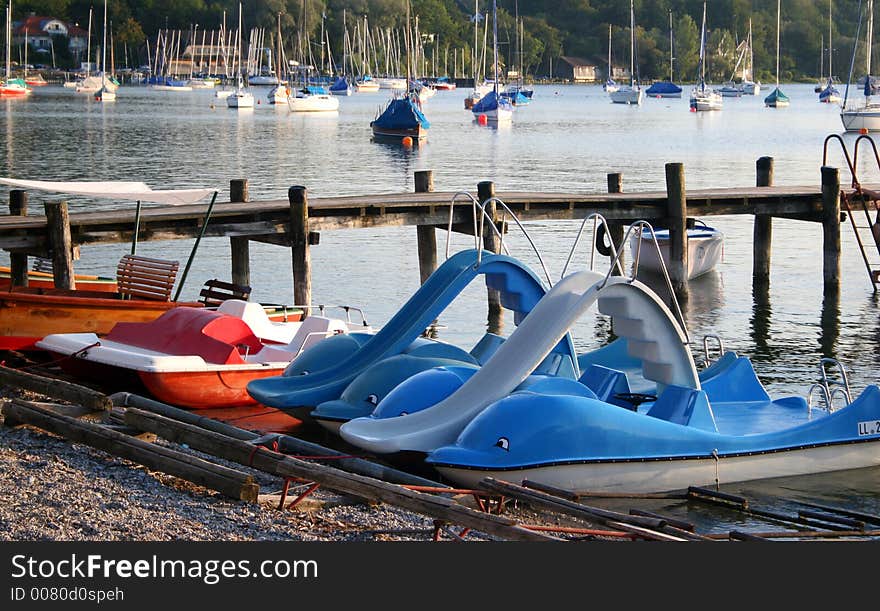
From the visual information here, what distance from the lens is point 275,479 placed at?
499 inches

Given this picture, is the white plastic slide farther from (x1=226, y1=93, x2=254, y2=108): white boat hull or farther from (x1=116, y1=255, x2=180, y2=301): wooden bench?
(x1=226, y1=93, x2=254, y2=108): white boat hull

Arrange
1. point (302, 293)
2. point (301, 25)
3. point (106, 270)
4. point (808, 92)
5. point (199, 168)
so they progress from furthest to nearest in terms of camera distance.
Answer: point (808, 92)
point (301, 25)
point (199, 168)
point (106, 270)
point (302, 293)

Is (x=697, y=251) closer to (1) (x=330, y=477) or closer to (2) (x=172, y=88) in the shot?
(1) (x=330, y=477)

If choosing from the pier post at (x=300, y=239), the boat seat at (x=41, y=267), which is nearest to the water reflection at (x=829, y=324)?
the pier post at (x=300, y=239)

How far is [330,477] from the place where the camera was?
455 inches

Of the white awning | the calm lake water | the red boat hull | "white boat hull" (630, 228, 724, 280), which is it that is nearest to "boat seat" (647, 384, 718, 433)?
the red boat hull

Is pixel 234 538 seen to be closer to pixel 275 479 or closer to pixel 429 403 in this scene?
pixel 275 479

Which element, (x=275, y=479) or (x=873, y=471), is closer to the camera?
(x=275, y=479)

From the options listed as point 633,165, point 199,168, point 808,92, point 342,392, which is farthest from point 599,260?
point 808,92

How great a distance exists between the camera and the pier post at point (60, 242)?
20422 mm

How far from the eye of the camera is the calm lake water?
2589 cm

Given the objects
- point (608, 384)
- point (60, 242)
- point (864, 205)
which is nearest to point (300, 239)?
point (60, 242)

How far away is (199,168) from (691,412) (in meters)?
46.6

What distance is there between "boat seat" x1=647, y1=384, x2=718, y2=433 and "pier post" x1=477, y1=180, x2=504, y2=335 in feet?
28.9
